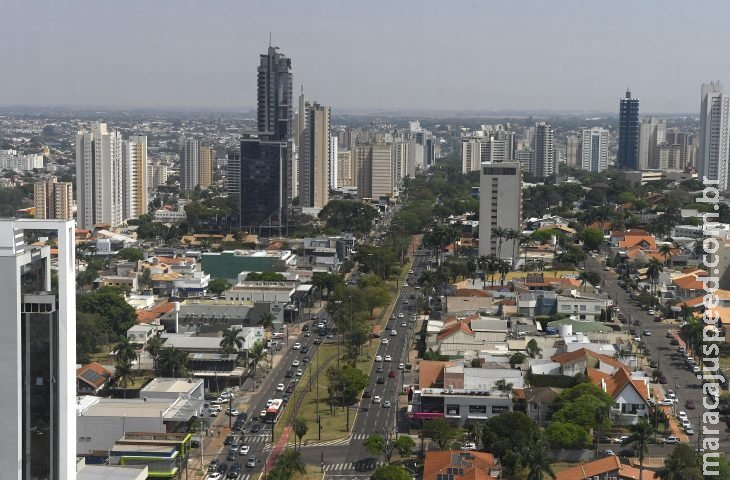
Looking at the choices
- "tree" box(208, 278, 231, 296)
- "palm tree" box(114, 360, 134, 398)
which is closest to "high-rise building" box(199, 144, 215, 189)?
"tree" box(208, 278, 231, 296)

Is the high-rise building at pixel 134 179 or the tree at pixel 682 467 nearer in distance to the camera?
the tree at pixel 682 467

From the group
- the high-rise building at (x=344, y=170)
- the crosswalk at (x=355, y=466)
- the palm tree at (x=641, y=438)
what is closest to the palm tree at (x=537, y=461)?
the palm tree at (x=641, y=438)

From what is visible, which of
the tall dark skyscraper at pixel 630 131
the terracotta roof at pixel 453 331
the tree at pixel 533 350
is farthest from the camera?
the tall dark skyscraper at pixel 630 131

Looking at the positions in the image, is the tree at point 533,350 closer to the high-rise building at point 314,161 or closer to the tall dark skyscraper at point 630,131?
the high-rise building at point 314,161

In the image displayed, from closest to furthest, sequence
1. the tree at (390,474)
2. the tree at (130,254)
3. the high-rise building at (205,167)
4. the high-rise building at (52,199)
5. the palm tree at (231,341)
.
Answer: the tree at (390,474), the palm tree at (231,341), the tree at (130,254), the high-rise building at (52,199), the high-rise building at (205,167)

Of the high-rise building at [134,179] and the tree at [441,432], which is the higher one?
the high-rise building at [134,179]

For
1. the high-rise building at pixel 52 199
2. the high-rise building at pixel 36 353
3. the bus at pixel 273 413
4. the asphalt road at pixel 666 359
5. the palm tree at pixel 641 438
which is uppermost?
the high-rise building at pixel 36 353

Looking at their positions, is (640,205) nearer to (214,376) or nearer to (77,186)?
(77,186)
